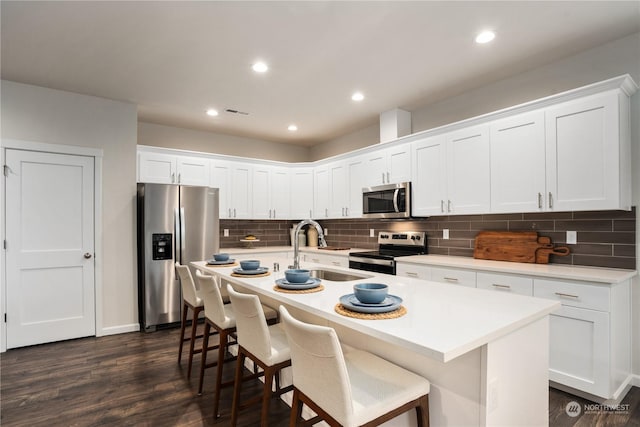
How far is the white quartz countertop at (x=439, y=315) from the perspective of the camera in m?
1.08

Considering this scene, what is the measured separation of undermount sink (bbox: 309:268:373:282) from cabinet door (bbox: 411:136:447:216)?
1690mm

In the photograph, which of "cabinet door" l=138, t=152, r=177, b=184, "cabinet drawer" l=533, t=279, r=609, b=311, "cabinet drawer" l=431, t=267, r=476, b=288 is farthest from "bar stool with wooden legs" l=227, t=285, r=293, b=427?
"cabinet door" l=138, t=152, r=177, b=184

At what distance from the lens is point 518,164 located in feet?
9.75

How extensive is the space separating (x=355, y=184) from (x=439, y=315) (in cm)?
351

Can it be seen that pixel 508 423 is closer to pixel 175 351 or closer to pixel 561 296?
pixel 561 296

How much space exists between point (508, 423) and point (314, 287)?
1040mm

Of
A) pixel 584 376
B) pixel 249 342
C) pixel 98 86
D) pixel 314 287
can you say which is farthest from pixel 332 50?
pixel 584 376

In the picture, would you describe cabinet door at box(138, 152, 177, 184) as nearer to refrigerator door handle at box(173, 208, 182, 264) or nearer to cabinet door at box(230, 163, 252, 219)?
refrigerator door handle at box(173, 208, 182, 264)

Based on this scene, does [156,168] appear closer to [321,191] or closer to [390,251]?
[321,191]

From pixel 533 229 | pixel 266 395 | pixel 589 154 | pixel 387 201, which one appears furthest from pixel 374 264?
pixel 266 395

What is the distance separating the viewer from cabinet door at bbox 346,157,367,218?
4.66 m

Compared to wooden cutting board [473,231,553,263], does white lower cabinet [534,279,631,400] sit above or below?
below

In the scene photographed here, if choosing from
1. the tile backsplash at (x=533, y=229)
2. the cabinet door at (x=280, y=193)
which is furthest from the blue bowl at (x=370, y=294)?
the cabinet door at (x=280, y=193)

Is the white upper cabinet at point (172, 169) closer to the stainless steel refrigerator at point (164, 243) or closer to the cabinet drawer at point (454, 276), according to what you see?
the stainless steel refrigerator at point (164, 243)
